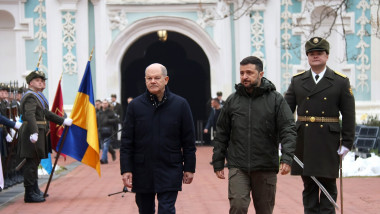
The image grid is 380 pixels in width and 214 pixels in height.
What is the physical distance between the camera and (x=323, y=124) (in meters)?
7.68

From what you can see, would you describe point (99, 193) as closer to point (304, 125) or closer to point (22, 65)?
point (304, 125)

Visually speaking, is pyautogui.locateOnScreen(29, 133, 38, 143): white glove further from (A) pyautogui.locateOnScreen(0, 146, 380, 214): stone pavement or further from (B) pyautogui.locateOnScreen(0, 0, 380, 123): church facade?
(B) pyautogui.locateOnScreen(0, 0, 380, 123): church facade

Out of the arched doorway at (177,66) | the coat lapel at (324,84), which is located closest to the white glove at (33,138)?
the coat lapel at (324,84)

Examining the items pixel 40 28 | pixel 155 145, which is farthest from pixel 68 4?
pixel 155 145

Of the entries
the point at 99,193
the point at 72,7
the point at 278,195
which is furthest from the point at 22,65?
the point at 278,195

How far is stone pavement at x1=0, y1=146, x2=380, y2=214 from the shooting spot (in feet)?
32.6

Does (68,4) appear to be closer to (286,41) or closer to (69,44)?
(69,44)

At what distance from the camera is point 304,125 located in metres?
7.79

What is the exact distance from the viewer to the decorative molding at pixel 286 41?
77.2 feet

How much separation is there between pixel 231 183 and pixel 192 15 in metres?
17.8

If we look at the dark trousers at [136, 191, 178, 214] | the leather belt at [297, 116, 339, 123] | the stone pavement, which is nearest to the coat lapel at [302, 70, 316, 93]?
the leather belt at [297, 116, 339, 123]

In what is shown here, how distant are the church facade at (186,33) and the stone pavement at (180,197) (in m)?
9.26

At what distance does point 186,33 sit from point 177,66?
11.5 ft

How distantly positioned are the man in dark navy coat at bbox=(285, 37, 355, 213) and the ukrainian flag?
4705 mm
